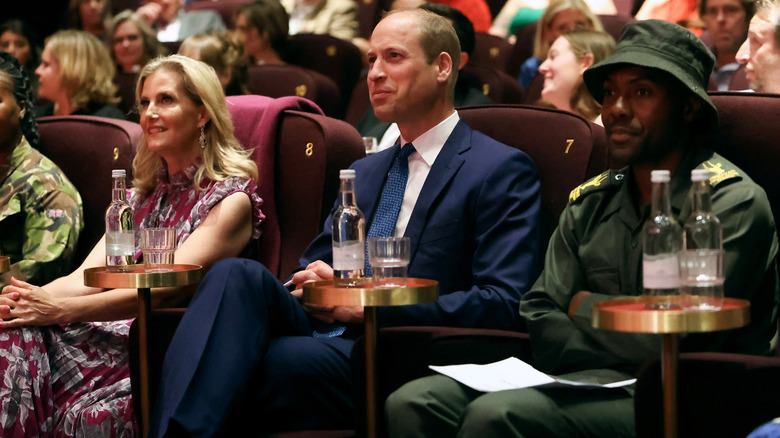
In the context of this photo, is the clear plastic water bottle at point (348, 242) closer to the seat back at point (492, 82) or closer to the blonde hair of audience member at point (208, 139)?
the blonde hair of audience member at point (208, 139)

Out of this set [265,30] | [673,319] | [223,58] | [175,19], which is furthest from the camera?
[175,19]

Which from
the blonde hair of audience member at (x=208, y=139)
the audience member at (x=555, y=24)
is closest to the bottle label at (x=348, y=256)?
the blonde hair of audience member at (x=208, y=139)

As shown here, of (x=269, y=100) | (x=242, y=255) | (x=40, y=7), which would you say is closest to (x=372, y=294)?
(x=242, y=255)

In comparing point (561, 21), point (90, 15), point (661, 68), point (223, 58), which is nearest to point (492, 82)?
point (561, 21)

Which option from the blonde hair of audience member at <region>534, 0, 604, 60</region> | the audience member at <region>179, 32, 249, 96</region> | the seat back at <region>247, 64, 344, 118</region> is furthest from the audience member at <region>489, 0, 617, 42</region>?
the audience member at <region>179, 32, 249, 96</region>

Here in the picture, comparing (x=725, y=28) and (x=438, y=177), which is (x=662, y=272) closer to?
(x=438, y=177)

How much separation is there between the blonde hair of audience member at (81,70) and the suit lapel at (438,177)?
8.06 ft

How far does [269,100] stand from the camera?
300 cm

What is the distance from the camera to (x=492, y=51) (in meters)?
5.08

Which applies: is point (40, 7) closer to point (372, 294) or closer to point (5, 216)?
point (5, 216)

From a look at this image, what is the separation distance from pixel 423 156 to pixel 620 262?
629 millimetres

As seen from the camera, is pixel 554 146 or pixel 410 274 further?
pixel 554 146

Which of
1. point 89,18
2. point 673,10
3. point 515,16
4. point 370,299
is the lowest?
point 370,299

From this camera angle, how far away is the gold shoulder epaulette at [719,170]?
6.53 feet
